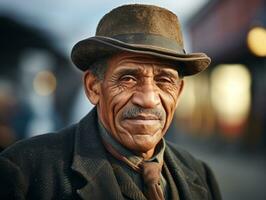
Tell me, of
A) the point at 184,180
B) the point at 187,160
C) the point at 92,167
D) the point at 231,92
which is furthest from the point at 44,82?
the point at 92,167

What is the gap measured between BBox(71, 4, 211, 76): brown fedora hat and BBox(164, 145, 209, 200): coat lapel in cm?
64

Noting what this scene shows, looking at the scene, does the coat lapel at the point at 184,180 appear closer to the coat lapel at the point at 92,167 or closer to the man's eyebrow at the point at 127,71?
the coat lapel at the point at 92,167

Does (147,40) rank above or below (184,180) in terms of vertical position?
above

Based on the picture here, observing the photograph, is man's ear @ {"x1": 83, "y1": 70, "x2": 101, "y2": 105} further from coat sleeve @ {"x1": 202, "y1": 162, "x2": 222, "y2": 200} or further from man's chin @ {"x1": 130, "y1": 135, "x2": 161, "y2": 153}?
coat sleeve @ {"x1": 202, "y1": 162, "x2": 222, "y2": 200}

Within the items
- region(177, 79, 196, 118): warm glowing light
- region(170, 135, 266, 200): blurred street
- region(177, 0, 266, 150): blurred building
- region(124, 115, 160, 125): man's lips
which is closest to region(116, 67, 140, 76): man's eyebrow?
region(124, 115, 160, 125): man's lips

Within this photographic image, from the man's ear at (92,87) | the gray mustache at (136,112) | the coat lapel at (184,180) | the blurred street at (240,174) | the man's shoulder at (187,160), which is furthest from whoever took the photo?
the blurred street at (240,174)

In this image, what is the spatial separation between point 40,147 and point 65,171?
0.22 m

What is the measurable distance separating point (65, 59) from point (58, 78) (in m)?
0.85

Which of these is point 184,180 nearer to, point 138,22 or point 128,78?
point 128,78

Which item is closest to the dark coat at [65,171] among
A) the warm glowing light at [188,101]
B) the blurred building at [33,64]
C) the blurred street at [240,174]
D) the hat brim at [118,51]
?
the hat brim at [118,51]

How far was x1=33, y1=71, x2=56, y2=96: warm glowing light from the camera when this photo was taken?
1503 centimetres

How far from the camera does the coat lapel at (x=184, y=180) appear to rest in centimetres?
330

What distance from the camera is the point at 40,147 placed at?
3.14 m

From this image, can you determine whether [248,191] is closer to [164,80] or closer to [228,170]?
[228,170]
